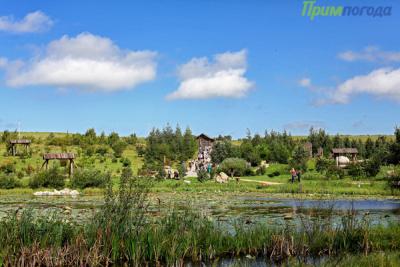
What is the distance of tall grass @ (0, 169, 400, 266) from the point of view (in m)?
10.7

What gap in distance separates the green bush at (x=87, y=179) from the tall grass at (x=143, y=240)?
73.0 ft

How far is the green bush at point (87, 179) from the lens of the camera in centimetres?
3409

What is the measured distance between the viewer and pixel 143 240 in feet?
37.1

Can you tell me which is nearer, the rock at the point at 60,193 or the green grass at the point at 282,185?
the rock at the point at 60,193

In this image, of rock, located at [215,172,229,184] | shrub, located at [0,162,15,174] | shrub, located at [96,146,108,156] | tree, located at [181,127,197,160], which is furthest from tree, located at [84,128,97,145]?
rock, located at [215,172,229,184]

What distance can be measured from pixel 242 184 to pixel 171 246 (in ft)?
82.8

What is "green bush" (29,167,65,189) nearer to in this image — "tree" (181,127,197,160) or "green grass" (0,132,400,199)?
"green grass" (0,132,400,199)

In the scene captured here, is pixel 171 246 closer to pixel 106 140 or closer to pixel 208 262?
pixel 208 262

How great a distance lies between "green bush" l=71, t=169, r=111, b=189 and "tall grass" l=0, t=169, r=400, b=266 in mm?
22252

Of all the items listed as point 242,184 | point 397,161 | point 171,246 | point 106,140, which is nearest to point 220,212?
point 171,246

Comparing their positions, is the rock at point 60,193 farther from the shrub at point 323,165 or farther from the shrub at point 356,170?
the shrub at point 356,170

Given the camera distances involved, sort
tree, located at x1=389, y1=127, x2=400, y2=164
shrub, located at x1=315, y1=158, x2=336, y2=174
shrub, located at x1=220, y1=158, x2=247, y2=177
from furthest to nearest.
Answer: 1. tree, located at x1=389, y1=127, x2=400, y2=164
2. shrub, located at x1=220, y1=158, x2=247, y2=177
3. shrub, located at x1=315, y1=158, x2=336, y2=174

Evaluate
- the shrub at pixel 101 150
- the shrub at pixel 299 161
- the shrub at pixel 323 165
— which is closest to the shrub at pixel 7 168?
the shrub at pixel 101 150

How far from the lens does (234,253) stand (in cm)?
1262
